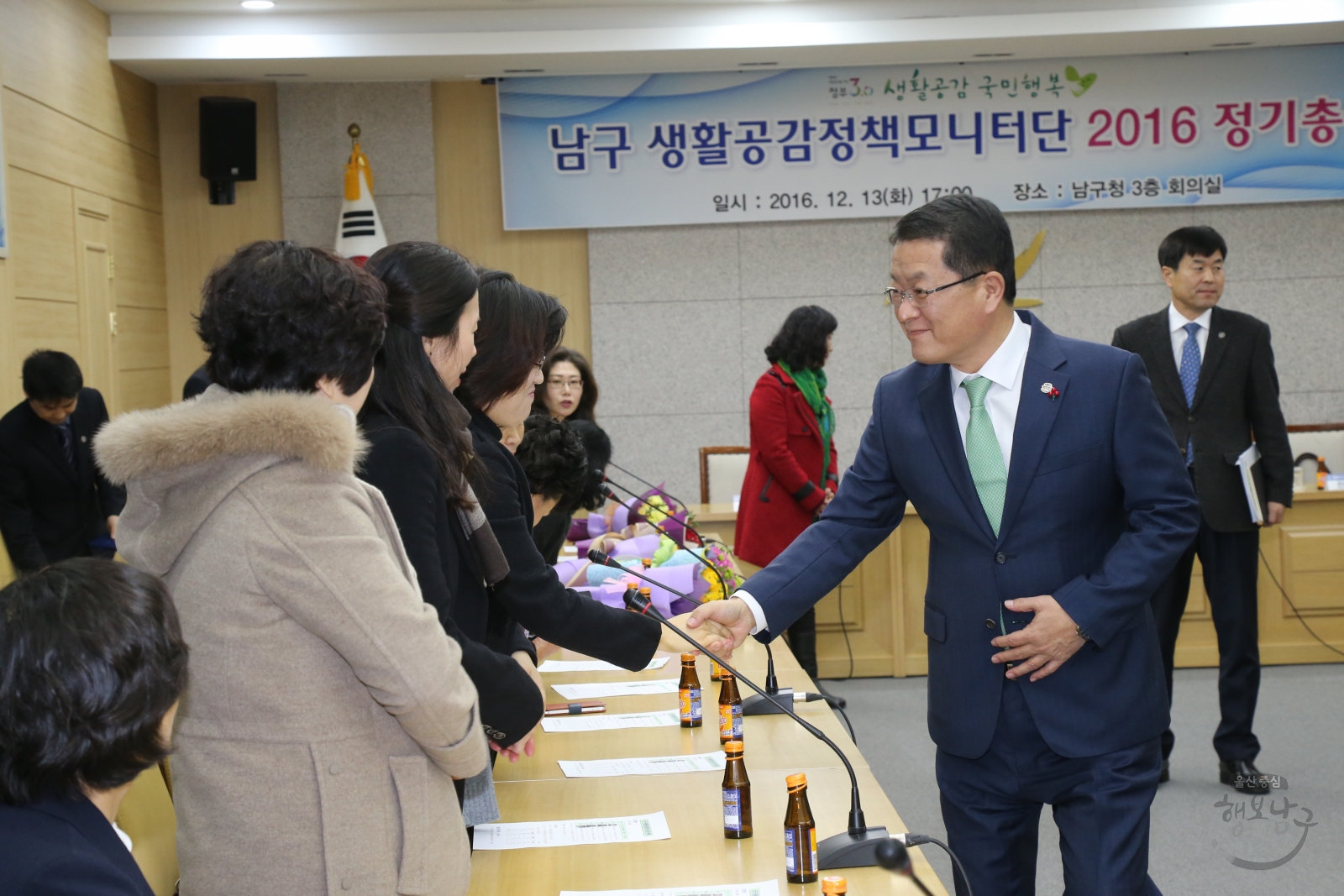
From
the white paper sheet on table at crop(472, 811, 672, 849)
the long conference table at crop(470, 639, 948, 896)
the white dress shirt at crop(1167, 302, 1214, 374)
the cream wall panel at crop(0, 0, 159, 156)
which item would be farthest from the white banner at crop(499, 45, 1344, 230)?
the white paper sheet on table at crop(472, 811, 672, 849)

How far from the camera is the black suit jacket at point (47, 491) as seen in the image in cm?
450

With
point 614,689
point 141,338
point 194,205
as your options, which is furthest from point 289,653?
point 194,205

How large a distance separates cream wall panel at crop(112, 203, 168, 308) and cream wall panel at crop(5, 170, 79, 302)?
589 mm

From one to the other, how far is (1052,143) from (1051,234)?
0.52 m

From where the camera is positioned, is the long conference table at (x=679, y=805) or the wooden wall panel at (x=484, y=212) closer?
the long conference table at (x=679, y=805)

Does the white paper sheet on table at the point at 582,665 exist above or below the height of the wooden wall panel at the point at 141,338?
below

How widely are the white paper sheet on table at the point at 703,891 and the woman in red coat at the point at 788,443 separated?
339 centimetres

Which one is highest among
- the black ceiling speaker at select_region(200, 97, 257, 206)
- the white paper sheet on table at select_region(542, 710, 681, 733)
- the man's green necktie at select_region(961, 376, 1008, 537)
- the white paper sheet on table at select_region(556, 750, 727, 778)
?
the black ceiling speaker at select_region(200, 97, 257, 206)

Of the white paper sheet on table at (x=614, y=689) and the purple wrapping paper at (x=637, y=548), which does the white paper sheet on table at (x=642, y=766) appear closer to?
the white paper sheet on table at (x=614, y=689)

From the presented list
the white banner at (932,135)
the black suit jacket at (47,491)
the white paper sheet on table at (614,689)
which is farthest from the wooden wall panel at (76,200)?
the white paper sheet on table at (614,689)

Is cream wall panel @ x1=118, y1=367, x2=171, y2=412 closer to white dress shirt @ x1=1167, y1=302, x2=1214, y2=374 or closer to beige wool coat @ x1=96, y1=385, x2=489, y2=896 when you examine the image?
white dress shirt @ x1=1167, y1=302, x2=1214, y2=374

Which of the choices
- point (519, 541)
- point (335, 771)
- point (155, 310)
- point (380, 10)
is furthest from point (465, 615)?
point (155, 310)

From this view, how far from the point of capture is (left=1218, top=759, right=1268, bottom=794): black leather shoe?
3.79 metres

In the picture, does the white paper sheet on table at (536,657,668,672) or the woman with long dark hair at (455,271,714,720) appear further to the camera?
the white paper sheet on table at (536,657,668,672)
